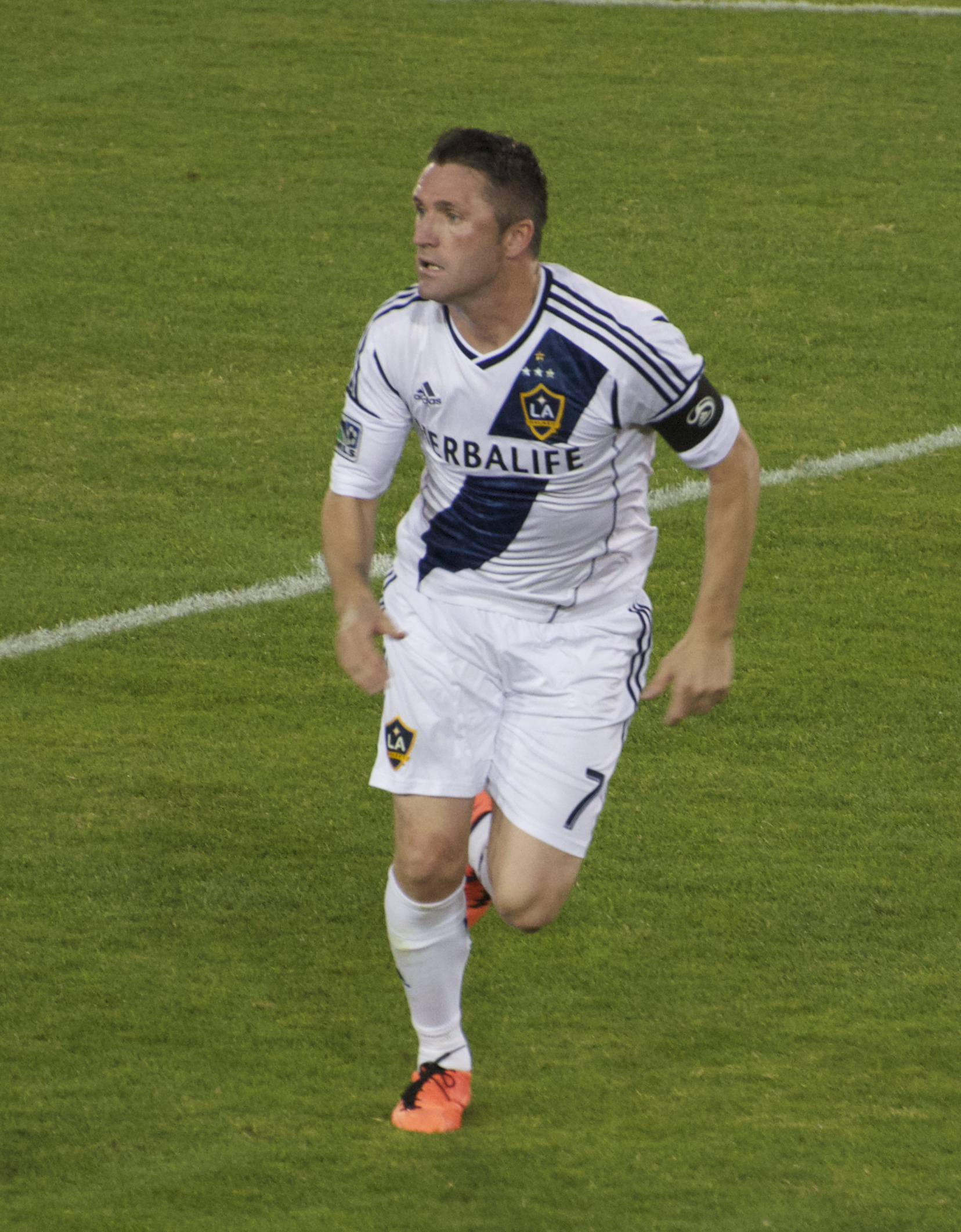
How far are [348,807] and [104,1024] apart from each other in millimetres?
1338

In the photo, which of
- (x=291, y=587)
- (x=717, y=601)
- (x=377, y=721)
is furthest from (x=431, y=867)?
(x=291, y=587)

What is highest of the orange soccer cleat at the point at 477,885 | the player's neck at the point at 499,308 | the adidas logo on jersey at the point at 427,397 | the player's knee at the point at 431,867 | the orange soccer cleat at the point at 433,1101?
the player's neck at the point at 499,308

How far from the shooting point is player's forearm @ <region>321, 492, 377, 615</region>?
13.3 ft

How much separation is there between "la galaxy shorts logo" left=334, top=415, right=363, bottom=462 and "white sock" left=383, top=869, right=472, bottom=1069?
960 millimetres

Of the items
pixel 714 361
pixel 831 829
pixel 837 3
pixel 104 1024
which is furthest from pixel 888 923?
pixel 837 3

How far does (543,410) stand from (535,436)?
0.06m

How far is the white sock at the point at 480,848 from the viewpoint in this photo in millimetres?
4332

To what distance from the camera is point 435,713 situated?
4.09 metres

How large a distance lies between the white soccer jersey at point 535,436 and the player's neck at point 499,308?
20 millimetres

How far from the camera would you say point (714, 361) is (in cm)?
936

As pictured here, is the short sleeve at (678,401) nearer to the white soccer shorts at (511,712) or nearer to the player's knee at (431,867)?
the white soccer shorts at (511,712)

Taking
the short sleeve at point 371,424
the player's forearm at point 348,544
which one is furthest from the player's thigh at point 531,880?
the short sleeve at point 371,424

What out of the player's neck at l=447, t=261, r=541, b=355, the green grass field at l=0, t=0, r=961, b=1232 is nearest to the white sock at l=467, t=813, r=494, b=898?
the green grass field at l=0, t=0, r=961, b=1232

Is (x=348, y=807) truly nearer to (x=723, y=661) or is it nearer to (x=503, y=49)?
(x=723, y=661)
